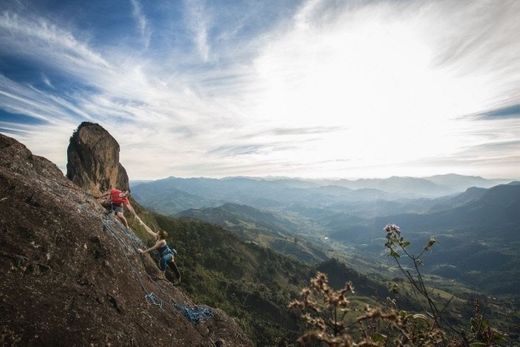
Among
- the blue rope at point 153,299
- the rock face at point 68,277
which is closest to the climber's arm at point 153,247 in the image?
the rock face at point 68,277

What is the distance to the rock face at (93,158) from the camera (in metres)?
82.6

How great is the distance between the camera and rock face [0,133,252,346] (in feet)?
33.7

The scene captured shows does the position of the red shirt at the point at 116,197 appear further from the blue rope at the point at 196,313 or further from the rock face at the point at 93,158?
the rock face at the point at 93,158

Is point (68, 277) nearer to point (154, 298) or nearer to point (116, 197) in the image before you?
point (154, 298)

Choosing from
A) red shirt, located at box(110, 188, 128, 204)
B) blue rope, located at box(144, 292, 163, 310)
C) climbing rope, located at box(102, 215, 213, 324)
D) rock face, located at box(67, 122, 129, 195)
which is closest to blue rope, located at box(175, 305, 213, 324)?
climbing rope, located at box(102, 215, 213, 324)

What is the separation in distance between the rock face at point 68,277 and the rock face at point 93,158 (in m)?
69.3

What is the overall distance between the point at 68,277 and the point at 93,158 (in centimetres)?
8369

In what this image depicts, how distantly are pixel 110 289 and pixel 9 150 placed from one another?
9.90 m

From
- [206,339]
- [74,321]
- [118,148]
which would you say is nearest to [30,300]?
[74,321]

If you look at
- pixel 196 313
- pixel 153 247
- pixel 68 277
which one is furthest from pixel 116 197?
pixel 196 313

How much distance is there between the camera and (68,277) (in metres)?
12.3

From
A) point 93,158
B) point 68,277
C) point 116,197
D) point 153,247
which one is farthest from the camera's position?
point 93,158

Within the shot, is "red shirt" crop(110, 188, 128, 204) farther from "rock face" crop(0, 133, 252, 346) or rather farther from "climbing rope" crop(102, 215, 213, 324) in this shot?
"climbing rope" crop(102, 215, 213, 324)

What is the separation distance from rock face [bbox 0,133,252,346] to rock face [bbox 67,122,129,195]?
69254mm
